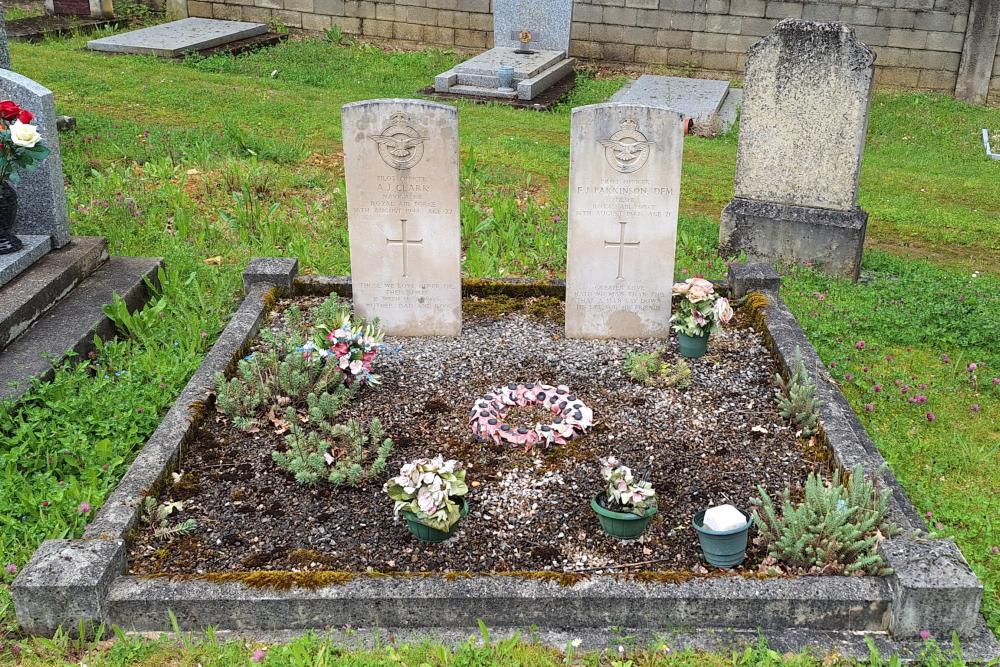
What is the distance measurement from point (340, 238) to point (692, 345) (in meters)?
3.12

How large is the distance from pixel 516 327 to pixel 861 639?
2.97 metres

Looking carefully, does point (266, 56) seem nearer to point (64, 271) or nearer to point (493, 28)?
point (493, 28)

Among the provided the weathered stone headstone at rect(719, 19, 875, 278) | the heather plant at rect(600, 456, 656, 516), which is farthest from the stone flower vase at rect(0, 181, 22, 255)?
the weathered stone headstone at rect(719, 19, 875, 278)

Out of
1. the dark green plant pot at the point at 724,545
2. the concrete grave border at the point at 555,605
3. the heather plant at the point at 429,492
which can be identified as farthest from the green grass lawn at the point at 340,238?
the heather plant at the point at 429,492

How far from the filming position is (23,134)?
5414 mm

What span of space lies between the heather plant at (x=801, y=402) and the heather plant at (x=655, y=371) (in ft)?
1.67

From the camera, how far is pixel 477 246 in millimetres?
7238

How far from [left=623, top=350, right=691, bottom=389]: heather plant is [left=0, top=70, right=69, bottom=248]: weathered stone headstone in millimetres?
3692

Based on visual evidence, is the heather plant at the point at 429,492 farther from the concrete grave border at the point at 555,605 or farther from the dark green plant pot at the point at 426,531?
the concrete grave border at the point at 555,605

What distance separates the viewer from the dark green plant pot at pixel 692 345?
215 inches

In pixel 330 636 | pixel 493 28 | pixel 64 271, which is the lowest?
pixel 330 636

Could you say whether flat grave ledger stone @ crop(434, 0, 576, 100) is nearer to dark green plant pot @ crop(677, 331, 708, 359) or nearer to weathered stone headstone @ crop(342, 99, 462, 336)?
weathered stone headstone @ crop(342, 99, 462, 336)

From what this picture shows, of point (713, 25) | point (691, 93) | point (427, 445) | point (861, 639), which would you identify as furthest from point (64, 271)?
point (713, 25)

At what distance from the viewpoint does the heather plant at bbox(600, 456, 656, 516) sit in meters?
3.89
